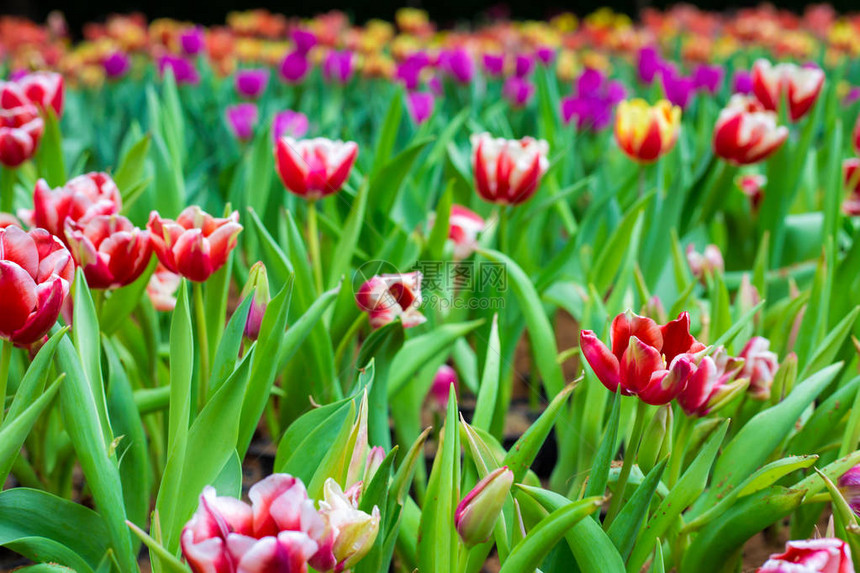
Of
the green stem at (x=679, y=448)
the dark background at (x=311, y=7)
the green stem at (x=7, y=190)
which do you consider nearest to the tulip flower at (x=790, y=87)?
the green stem at (x=679, y=448)

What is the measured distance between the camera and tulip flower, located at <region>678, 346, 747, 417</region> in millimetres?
769

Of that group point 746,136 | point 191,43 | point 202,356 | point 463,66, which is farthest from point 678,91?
point 191,43

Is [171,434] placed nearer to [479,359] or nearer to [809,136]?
[479,359]

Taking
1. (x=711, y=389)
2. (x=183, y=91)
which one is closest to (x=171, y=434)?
(x=711, y=389)

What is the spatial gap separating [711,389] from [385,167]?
685 millimetres

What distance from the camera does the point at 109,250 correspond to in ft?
2.77

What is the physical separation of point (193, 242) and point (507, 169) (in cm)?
49

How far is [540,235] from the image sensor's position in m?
1.56

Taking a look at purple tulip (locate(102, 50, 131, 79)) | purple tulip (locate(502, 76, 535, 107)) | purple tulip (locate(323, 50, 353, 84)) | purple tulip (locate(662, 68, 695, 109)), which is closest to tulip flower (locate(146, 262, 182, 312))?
purple tulip (locate(502, 76, 535, 107))

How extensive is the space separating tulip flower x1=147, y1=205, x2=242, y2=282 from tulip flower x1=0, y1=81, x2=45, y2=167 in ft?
1.57

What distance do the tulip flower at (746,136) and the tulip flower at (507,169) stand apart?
1.28ft

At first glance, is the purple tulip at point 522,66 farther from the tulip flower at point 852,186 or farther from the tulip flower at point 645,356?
the tulip flower at point 645,356

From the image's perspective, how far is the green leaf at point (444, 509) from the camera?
0.71 m

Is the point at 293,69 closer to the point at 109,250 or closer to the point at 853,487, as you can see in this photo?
the point at 109,250
